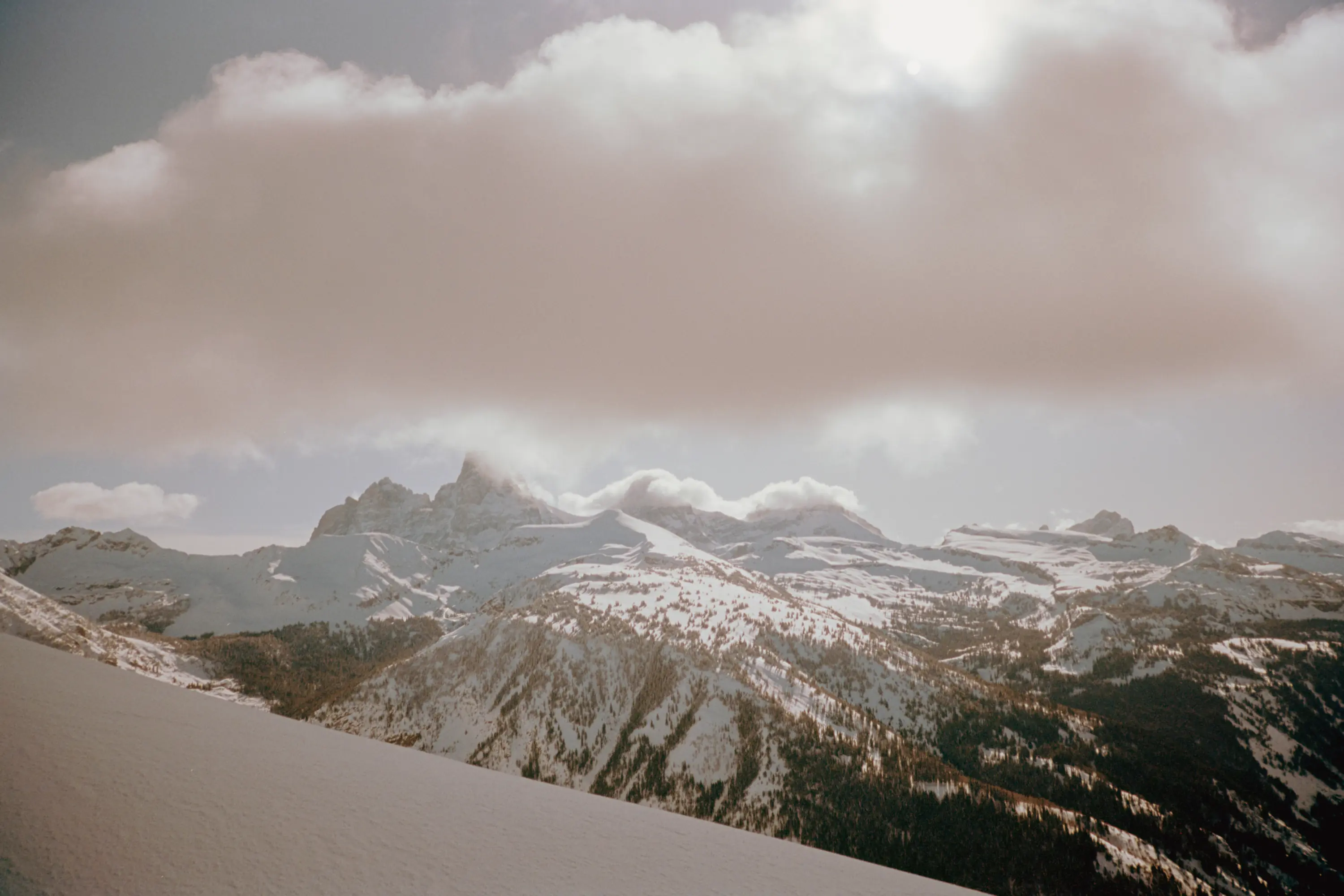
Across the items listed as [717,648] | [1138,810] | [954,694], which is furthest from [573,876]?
[954,694]

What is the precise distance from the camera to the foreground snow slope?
4.11 metres

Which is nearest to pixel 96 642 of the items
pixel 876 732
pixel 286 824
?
pixel 876 732

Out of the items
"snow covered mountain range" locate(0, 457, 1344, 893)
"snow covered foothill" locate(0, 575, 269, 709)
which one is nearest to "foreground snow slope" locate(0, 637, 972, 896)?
"snow covered mountain range" locate(0, 457, 1344, 893)

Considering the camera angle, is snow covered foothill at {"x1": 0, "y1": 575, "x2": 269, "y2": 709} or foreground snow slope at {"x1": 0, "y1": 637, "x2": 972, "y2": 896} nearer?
foreground snow slope at {"x1": 0, "y1": 637, "x2": 972, "y2": 896}

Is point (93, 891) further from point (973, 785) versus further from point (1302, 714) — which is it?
point (1302, 714)

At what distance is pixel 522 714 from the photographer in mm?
100688

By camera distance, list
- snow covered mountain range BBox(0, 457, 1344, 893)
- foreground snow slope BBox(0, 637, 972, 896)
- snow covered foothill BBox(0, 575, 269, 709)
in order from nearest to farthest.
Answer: foreground snow slope BBox(0, 637, 972, 896), snow covered mountain range BBox(0, 457, 1344, 893), snow covered foothill BBox(0, 575, 269, 709)

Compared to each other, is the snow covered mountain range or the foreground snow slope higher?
the foreground snow slope

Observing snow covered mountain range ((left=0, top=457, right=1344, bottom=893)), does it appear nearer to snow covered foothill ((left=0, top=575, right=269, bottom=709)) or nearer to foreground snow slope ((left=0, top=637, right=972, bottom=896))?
snow covered foothill ((left=0, top=575, right=269, bottom=709))

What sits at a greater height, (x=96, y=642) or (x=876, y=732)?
(x=876, y=732)

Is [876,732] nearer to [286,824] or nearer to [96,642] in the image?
[286,824]

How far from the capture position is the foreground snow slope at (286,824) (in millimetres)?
4109

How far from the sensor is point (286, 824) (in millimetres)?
5062

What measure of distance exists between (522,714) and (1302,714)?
222 m
